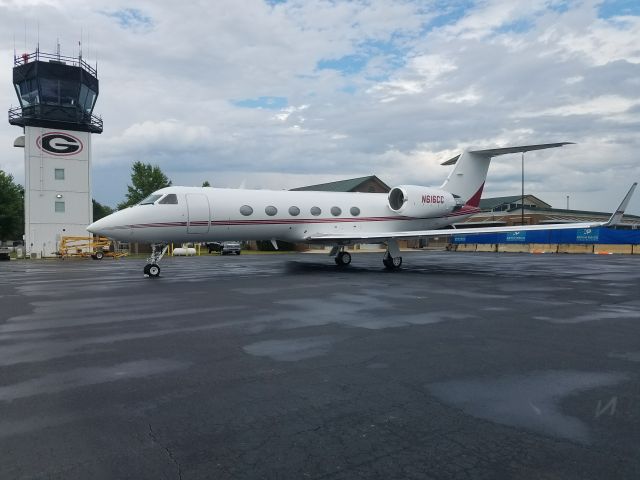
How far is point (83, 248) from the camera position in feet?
132

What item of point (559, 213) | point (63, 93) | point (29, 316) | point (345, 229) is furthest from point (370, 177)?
point (29, 316)

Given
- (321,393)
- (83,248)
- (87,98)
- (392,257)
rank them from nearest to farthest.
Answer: (321,393) → (392,257) → (83,248) → (87,98)

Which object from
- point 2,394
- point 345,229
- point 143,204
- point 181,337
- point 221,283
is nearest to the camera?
point 2,394

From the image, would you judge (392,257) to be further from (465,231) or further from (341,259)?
(465,231)

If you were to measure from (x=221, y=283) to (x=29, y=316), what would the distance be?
6.37 metres

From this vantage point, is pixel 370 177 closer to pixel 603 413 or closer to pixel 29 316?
pixel 29 316

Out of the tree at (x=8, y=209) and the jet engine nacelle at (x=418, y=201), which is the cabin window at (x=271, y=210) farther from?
the tree at (x=8, y=209)

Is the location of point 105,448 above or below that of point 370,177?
below

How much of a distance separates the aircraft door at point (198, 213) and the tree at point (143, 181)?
156 feet

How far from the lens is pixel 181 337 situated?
687 centimetres

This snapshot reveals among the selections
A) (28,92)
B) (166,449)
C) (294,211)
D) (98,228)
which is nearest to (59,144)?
(28,92)

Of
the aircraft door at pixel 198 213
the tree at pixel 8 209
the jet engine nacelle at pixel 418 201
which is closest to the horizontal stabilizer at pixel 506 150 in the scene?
the jet engine nacelle at pixel 418 201

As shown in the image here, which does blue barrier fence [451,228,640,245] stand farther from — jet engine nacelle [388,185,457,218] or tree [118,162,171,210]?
tree [118,162,171,210]

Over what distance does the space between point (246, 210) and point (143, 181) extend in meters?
49.0
